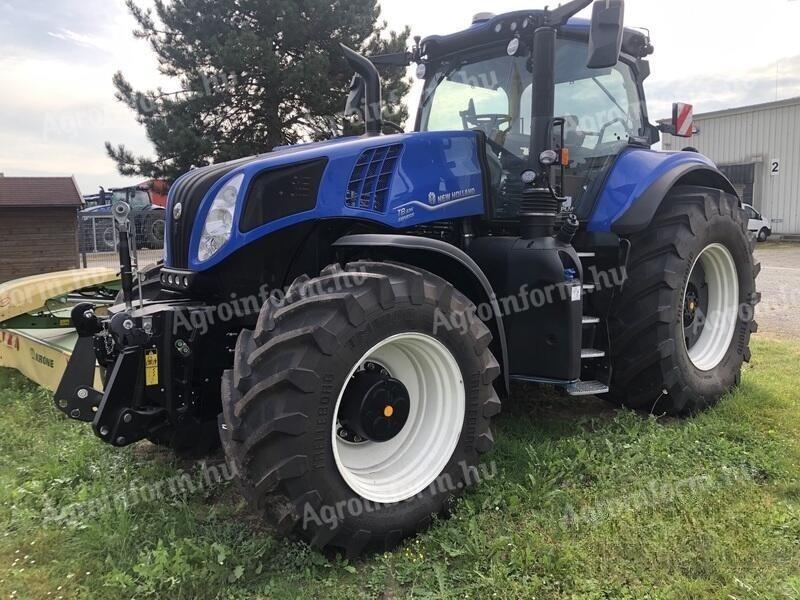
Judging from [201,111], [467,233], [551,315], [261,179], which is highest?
[201,111]

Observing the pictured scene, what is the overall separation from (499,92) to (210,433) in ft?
9.02

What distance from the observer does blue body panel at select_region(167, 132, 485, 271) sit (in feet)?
10.0

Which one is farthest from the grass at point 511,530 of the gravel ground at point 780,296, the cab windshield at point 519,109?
the gravel ground at point 780,296

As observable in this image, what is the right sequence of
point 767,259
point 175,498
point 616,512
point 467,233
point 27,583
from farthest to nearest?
point 767,259 → point 467,233 → point 175,498 → point 616,512 → point 27,583

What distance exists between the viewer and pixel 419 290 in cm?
280

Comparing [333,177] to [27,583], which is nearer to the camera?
[27,583]

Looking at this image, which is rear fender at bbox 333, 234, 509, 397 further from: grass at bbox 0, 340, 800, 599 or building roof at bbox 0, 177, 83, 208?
building roof at bbox 0, 177, 83, 208

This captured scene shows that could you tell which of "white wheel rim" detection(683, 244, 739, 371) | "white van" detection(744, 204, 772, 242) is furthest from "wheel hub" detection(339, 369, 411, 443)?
"white van" detection(744, 204, 772, 242)

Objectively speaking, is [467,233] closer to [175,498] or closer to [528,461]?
[528,461]

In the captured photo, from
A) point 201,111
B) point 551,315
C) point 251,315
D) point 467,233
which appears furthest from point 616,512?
point 201,111

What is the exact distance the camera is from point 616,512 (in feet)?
9.71

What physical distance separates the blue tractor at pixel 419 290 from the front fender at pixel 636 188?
0.01m

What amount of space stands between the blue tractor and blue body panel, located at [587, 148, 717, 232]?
15 mm

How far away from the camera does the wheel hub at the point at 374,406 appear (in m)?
2.81
